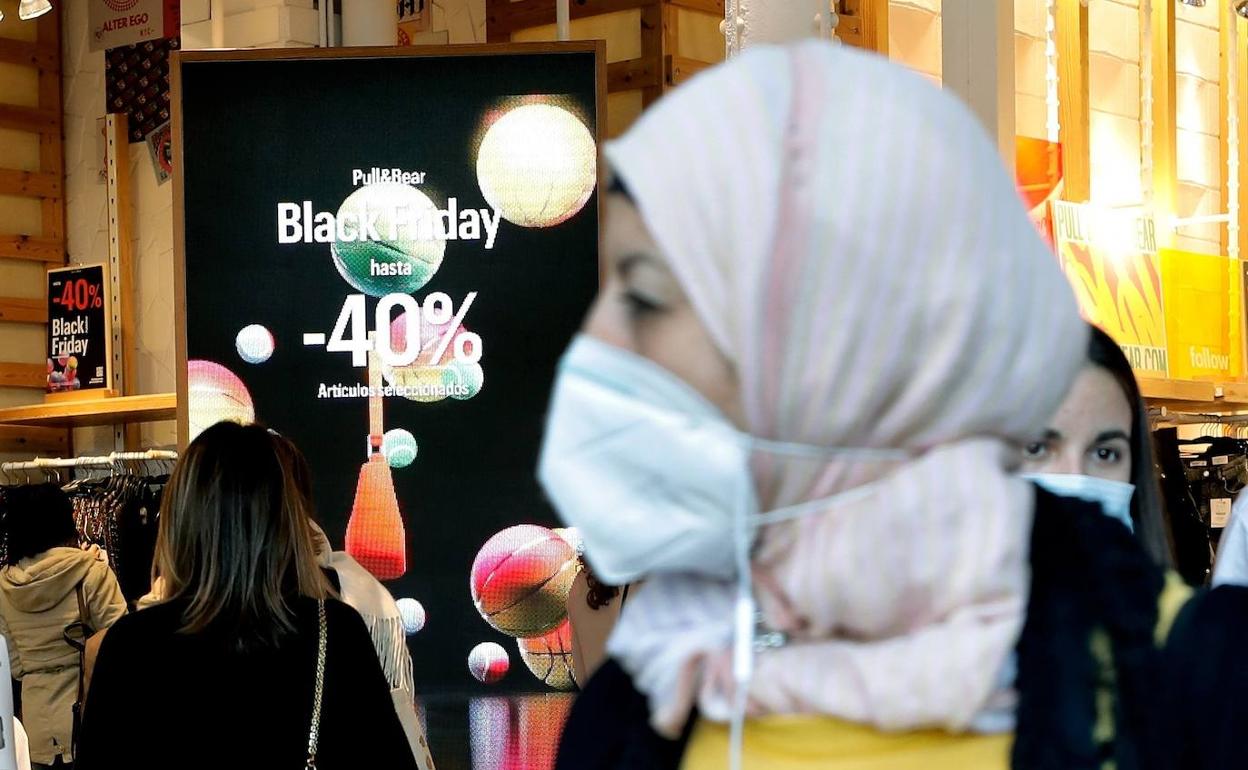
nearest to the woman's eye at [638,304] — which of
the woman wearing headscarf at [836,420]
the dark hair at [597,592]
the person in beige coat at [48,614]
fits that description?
the woman wearing headscarf at [836,420]

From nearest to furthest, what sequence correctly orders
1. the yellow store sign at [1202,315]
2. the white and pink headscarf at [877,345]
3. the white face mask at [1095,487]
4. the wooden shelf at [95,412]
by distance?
the white and pink headscarf at [877,345], the white face mask at [1095,487], the yellow store sign at [1202,315], the wooden shelf at [95,412]

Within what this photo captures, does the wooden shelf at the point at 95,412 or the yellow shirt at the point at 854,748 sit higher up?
the yellow shirt at the point at 854,748

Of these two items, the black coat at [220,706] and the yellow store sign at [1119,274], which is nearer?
the black coat at [220,706]

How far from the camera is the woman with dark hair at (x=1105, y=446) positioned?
79.3 inches

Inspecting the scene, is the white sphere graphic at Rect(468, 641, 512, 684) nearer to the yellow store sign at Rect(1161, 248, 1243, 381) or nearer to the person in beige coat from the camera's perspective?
the person in beige coat

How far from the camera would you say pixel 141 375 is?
1049 centimetres

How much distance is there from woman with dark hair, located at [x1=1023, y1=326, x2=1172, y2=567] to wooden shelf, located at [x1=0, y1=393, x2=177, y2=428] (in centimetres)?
763

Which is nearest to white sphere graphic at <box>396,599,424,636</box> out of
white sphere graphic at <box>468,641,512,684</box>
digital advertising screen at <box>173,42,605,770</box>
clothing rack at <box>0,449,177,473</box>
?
digital advertising screen at <box>173,42,605,770</box>

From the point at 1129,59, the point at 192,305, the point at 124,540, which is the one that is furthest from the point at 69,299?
the point at 1129,59

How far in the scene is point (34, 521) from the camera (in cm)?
753

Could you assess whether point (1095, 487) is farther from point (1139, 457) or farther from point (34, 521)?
point (34, 521)

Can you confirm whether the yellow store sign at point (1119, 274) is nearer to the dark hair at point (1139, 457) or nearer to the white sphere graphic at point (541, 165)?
the white sphere graphic at point (541, 165)

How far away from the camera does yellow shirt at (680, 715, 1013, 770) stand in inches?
36.9

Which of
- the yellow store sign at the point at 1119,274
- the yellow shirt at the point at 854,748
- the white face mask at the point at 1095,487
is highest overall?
the yellow store sign at the point at 1119,274
